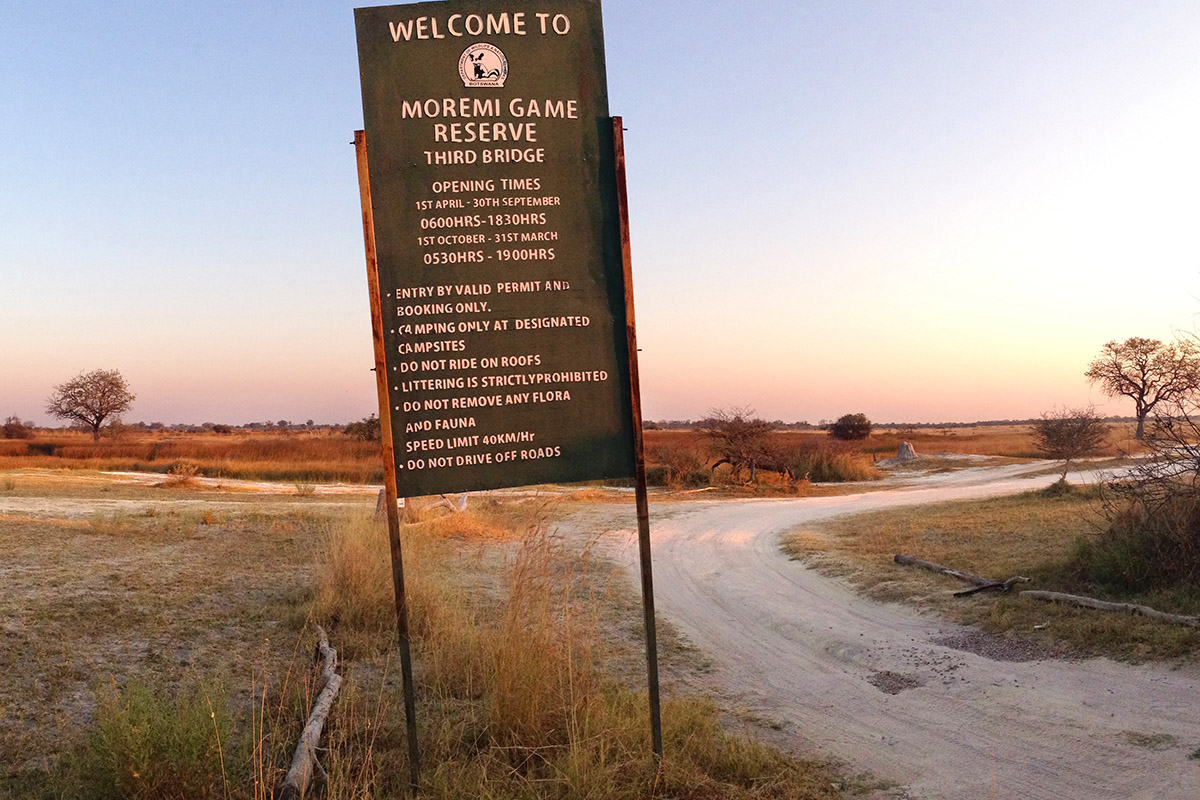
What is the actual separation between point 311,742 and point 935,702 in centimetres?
464

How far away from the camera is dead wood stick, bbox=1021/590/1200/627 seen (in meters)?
7.02

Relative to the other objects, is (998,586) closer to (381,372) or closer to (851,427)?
(381,372)

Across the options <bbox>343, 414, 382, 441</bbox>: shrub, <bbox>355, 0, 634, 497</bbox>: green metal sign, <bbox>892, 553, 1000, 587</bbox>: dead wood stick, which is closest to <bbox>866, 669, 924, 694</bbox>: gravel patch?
<bbox>892, 553, 1000, 587</bbox>: dead wood stick

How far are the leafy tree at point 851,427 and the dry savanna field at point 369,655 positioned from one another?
47.7 m

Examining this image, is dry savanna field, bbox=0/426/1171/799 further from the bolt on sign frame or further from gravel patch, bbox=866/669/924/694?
gravel patch, bbox=866/669/924/694

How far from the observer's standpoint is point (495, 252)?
4.46 metres

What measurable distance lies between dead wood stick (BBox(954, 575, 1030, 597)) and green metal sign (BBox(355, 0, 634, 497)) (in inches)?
260

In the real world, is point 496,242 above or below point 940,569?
above

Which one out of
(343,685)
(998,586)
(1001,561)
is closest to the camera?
(343,685)

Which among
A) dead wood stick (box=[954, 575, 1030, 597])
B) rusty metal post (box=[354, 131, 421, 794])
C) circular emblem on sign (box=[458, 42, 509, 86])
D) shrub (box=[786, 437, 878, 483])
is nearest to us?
rusty metal post (box=[354, 131, 421, 794])

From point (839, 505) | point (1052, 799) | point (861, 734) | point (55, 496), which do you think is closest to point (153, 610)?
point (861, 734)

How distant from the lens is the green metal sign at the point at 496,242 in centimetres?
435

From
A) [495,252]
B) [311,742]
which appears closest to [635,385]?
[495,252]

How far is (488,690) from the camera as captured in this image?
18.1 ft
